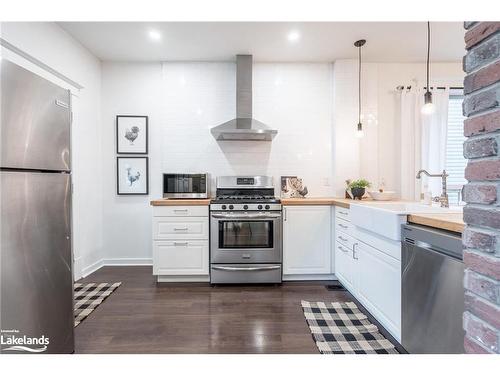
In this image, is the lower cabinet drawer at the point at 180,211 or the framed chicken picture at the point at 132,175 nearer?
the lower cabinet drawer at the point at 180,211

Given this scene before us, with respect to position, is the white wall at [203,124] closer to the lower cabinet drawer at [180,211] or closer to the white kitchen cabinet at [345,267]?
the lower cabinet drawer at [180,211]

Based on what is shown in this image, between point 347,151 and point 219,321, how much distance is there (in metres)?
2.50

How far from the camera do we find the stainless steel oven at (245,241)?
113 inches

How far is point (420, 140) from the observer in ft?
10.9

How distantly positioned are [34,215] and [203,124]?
2.45 metres

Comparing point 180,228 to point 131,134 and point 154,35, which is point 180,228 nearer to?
point 131,134

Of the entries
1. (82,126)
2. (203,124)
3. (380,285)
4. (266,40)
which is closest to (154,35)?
(203,124)

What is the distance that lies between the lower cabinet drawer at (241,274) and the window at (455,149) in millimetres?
2471

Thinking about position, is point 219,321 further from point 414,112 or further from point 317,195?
point 414,112

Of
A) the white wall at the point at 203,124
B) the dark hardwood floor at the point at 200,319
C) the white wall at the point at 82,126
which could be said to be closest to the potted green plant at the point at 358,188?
the white wall at the point at 203,124

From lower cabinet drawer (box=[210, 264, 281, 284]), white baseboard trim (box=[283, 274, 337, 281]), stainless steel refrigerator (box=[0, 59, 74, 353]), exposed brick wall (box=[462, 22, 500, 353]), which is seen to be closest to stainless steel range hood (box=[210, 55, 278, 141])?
lower cabinet drawer (box=[210, 264, 281, 284])

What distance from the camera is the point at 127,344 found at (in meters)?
1.82

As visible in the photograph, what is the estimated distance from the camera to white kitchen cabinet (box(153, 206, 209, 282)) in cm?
288
